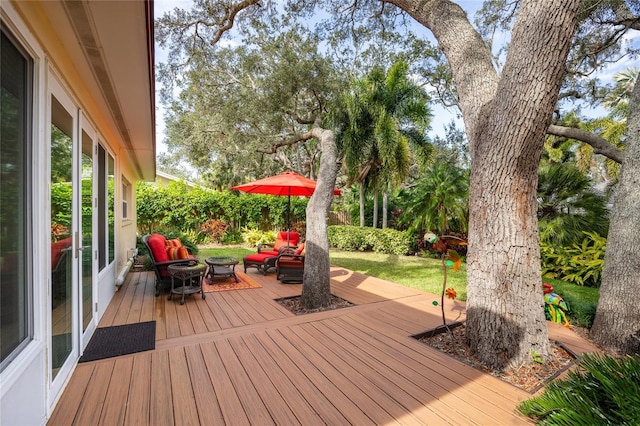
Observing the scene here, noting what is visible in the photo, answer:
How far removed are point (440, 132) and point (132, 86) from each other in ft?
61.8

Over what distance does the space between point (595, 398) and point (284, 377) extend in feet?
7.56

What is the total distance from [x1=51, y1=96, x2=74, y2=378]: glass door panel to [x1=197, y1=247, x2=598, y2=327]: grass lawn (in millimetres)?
4342

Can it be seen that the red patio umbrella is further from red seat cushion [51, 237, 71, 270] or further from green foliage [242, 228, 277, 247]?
green foliage [242, 228, 277, 247]

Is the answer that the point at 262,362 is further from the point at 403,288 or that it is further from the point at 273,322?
the point at 403,288

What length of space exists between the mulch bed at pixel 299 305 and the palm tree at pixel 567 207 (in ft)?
18.7

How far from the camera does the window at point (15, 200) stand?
1665 mm

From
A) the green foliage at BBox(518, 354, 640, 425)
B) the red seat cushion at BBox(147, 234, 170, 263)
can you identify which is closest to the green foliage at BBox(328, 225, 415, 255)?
the red seat cushion at BBox(147, 234, 170, 263)

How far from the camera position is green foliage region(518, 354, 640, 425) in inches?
68.3

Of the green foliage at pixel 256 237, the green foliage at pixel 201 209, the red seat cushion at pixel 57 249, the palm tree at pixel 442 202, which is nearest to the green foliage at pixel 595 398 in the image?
the red seat cushion at pixel 57 249

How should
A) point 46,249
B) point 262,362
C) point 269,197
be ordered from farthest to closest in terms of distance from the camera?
point 269,197 → point 262,362 → point 46,249

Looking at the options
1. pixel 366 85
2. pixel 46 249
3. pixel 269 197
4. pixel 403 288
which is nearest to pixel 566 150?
pixel 366 85

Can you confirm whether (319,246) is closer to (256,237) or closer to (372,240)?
(372,240)

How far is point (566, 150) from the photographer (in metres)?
12.3

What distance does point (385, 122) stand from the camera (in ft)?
34.2
